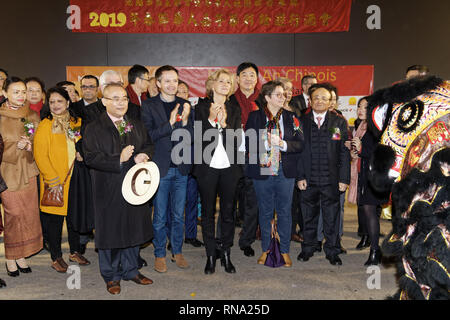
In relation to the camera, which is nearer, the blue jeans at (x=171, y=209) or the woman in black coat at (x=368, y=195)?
the blue jeans at (x=171, y=209)

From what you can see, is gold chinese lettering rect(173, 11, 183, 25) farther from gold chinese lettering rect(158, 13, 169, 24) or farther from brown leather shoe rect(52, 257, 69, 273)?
brown leather shoe rect(52, 257, 69, 273)

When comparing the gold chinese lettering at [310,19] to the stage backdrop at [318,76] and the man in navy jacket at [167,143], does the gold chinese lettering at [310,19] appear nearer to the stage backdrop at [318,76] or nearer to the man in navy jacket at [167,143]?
the stage backdrop at [318,76]

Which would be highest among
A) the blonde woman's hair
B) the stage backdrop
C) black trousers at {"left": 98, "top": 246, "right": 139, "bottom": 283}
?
the stage backdrop

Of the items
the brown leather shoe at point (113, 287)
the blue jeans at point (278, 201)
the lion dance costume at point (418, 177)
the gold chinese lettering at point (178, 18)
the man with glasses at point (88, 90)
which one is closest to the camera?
the lion dance costume at point (418, 177)

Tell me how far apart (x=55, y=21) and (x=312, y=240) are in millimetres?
6200

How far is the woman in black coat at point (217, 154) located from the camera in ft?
10.7

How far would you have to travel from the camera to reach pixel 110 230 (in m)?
2.86

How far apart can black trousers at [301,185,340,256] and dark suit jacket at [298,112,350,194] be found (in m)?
0.10

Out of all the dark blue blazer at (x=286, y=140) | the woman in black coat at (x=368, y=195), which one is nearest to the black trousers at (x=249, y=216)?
the dark blue blazer at (x=286, y=140)

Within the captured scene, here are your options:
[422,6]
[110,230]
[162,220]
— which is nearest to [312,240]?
[162,220]

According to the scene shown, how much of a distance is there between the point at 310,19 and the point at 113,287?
5.91 metres

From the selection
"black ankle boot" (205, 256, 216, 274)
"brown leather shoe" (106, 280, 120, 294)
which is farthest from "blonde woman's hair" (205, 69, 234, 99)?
"brown leather shoe" (106, 280, 120, 294)

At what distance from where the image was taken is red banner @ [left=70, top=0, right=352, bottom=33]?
6848 millimetres

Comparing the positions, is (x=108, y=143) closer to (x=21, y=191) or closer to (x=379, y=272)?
(x=21, y=191)
